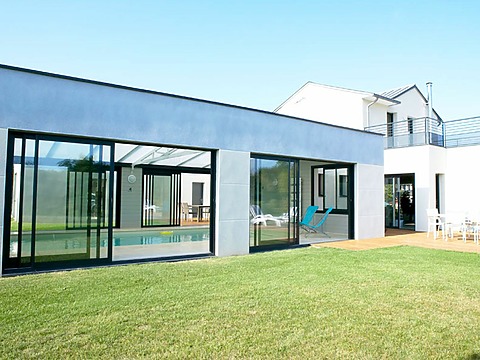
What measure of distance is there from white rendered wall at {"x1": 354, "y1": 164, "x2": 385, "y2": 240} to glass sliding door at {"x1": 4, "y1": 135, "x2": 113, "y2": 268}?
7899mm

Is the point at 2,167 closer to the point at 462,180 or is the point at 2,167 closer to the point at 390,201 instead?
the point at 390,201

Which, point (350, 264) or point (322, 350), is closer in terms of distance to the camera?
point (322, 350)

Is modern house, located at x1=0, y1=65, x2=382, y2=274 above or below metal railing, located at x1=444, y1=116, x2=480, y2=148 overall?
Result: below

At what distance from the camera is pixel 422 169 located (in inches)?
594

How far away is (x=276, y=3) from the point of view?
12.1 m

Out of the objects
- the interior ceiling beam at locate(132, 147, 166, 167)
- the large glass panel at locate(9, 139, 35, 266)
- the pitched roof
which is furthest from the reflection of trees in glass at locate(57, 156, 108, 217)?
the pitched roof

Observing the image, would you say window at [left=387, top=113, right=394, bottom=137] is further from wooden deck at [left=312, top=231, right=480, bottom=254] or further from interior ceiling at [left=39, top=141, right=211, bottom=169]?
interior ceiling at [left=39, top=141, right=211, bottom=169]

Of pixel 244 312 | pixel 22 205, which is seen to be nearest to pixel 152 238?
pixel 22 205

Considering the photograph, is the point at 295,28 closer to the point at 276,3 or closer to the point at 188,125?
the point at 276,3

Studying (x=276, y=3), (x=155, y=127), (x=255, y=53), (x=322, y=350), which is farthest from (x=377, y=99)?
(x=322, y=350)

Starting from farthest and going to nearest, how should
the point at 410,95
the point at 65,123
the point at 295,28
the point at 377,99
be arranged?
the point at 410,95
the point at 377,99
the point at 295,28
the point at 65,123

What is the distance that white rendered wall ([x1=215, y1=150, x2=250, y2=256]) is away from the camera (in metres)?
8.62

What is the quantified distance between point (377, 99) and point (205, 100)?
1267cm

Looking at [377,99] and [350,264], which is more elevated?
[377,99]
